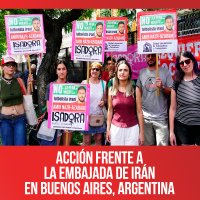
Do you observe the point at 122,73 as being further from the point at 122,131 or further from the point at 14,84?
the point at 14,84

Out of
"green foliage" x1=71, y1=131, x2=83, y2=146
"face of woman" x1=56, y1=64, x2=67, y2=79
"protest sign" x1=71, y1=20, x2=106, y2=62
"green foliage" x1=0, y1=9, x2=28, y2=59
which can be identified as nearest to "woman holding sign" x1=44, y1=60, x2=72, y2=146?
"face of woman" x1=56, y1=64, x2=67, y2=79

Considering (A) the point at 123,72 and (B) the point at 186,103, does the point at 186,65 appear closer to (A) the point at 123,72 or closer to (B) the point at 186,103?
(B) the point at 186,103

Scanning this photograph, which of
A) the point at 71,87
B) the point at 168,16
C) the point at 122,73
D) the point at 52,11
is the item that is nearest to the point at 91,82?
the point at 71,87

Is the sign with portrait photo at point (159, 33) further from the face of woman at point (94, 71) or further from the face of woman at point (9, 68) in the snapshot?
the face of woman at point (9, 68)

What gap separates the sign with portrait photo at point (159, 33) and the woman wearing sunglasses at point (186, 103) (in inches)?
36.0

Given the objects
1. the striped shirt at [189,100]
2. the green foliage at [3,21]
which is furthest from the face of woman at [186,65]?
the green foliage at [3,21]

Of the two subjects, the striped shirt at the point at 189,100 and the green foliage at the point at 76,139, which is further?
the green foliage at the point at 76,139

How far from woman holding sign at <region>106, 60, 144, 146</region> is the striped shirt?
1.72ft

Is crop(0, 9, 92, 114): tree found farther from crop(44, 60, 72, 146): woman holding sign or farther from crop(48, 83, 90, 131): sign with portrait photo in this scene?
crop(48, 83, 90, 131): sign with portrait photo

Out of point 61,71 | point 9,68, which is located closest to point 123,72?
point 61,71

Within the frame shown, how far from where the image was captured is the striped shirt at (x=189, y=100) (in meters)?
5.68

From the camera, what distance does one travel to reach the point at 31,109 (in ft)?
22.0

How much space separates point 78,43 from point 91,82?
615 millimetres

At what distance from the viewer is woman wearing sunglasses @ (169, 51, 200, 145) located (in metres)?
5.70
